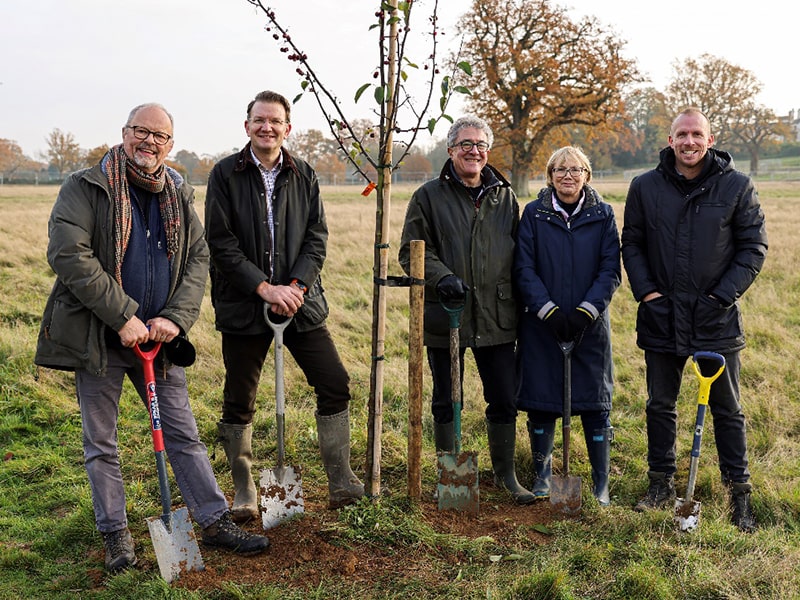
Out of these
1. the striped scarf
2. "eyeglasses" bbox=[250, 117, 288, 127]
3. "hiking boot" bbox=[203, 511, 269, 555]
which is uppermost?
"eyeglasses" bbox=[250, 117, 288, 127]

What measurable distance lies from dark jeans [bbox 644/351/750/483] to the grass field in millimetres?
198

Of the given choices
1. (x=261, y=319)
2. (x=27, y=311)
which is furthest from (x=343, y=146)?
(x=27, y=311)

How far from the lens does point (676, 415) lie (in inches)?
173

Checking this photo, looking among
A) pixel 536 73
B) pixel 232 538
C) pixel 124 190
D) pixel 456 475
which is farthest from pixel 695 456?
pixel 536 73

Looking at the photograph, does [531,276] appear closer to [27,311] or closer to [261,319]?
[261,319]

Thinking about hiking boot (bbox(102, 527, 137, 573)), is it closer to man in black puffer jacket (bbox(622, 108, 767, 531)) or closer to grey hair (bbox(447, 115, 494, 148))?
grey hair (bbox(447, 115, 494, 148))

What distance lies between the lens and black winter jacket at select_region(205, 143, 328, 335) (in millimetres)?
3959

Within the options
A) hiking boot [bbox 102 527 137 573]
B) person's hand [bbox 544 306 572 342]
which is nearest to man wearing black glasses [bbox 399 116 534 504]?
person's hand [bbox 544 306 572 342]

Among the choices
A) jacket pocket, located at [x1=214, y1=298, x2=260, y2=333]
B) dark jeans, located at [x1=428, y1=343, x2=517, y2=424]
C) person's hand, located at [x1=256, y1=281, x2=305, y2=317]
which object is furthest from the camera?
dark jeans, located at [x1=428, y1=343, x2=517, y2=424]

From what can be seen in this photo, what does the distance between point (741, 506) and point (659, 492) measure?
47 cm

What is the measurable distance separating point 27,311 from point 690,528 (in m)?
7.75

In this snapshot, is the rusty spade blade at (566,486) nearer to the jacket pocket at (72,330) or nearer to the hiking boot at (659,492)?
the hiking boot at (659,492)

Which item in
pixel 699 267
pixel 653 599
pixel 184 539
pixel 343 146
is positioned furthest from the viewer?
pixel 699 267

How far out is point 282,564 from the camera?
144 inches
